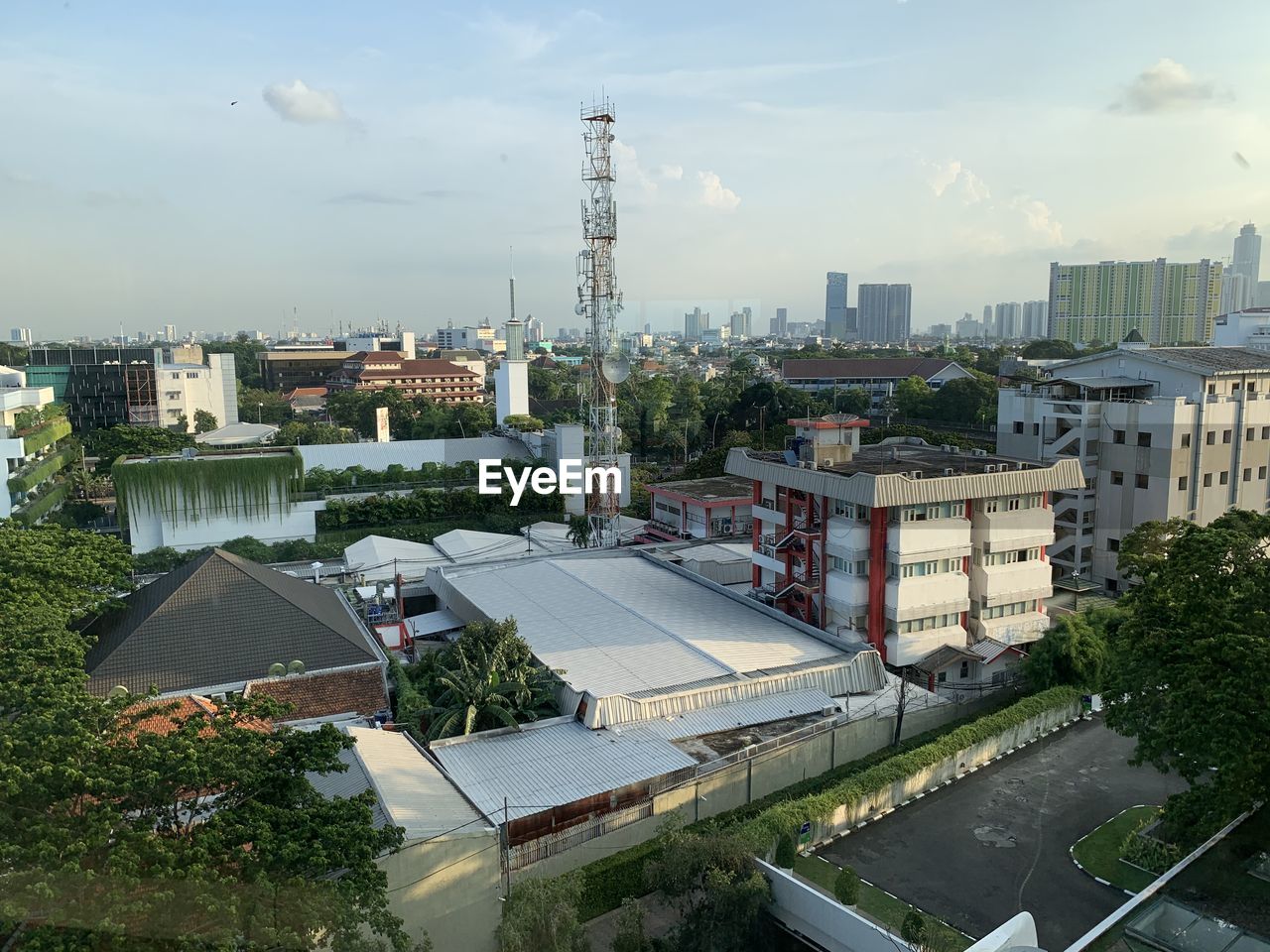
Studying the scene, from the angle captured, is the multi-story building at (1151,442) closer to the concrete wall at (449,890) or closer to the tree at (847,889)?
the tree at (847,889)

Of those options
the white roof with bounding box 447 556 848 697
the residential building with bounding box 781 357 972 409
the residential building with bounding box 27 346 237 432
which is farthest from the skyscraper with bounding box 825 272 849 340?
the white roof with bounding box 447 556 848 697

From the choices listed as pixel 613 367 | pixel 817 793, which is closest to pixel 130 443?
pixel 613 367

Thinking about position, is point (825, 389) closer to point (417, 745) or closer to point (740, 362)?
point (740, 362)

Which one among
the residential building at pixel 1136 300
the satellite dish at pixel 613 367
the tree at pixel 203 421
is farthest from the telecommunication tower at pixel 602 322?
the residential building at pixel 1136 300

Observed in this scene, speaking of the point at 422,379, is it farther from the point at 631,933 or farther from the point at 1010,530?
the point at 631,933

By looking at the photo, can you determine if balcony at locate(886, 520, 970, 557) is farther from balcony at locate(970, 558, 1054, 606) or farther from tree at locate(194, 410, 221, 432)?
tree at locate(194, 410, 221, 432)

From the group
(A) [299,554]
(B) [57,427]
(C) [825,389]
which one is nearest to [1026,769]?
(A) [299,554]
